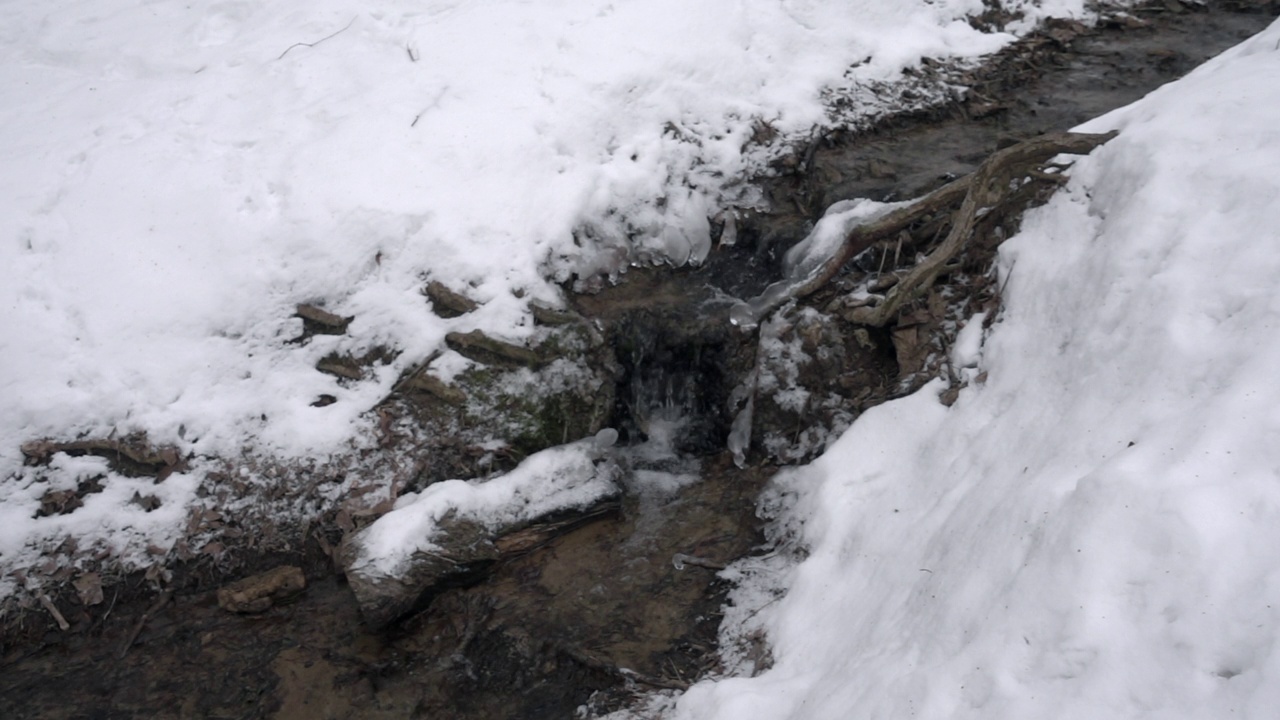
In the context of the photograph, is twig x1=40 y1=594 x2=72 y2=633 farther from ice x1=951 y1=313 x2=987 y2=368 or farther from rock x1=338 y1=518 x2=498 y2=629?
ice x1=951 y1=313 x2=987 y2=368

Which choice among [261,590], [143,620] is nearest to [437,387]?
[261,590]

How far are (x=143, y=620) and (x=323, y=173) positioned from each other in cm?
314

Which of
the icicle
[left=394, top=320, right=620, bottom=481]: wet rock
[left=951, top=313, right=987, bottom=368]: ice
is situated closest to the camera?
[left=951, top=313, right=987, bottom=368]: ice

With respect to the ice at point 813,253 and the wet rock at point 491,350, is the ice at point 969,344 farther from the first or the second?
the wet rock at point 491,350

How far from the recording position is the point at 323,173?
5.86 metres

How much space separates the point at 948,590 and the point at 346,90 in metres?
5.71

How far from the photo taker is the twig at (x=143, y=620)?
4.45 m

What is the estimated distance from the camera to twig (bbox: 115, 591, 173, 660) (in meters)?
4.45

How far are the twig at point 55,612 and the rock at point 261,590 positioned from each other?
80 centimetres

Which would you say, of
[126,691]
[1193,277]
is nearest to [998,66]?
[1193,277]

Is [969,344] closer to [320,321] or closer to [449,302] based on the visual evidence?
[449,302]

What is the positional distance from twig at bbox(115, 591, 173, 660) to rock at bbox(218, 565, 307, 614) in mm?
313

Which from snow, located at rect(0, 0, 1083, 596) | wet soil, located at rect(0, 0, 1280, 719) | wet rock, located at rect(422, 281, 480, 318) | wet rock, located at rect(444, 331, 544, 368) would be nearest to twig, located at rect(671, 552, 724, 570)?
wet soil, located at rect(0, 0, 1280, 719)

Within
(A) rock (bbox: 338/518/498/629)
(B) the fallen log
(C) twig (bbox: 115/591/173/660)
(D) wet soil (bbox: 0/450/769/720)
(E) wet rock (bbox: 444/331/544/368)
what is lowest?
(D) wet soil (bbox: 0/450/769/720)
